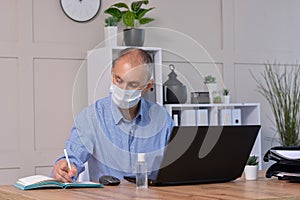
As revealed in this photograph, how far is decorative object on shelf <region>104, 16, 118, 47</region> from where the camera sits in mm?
4301

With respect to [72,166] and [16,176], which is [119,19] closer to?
[16,176]

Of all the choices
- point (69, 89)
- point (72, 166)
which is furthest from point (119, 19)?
point (72, 166)

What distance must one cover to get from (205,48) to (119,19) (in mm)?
847

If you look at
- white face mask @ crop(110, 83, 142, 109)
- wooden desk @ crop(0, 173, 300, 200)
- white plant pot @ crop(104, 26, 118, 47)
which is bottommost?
wooden desk @ crop(0, 173, 300, 200)

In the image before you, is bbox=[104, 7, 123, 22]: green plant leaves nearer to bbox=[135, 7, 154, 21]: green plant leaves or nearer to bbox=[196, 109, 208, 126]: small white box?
bbox=[135, 7, 154, 21]: green plant leaves

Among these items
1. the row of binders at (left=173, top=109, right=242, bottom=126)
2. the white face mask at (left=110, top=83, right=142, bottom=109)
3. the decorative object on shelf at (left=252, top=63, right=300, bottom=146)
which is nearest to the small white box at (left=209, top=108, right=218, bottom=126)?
the row of binders at (left=173, top=109, right=242, bottom=126)

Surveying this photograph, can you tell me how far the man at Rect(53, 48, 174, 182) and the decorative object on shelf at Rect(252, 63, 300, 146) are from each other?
2.39m

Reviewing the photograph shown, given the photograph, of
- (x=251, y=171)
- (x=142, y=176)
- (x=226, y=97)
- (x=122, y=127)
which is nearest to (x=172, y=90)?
(x=226, y=97)

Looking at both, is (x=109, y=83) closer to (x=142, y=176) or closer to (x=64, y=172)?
(x=64, y=172)

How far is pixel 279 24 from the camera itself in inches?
211

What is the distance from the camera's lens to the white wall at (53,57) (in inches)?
163

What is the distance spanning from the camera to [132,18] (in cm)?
434

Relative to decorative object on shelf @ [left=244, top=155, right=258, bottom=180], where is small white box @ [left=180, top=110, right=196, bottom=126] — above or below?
above

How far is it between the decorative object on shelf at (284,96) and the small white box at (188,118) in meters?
0.81
